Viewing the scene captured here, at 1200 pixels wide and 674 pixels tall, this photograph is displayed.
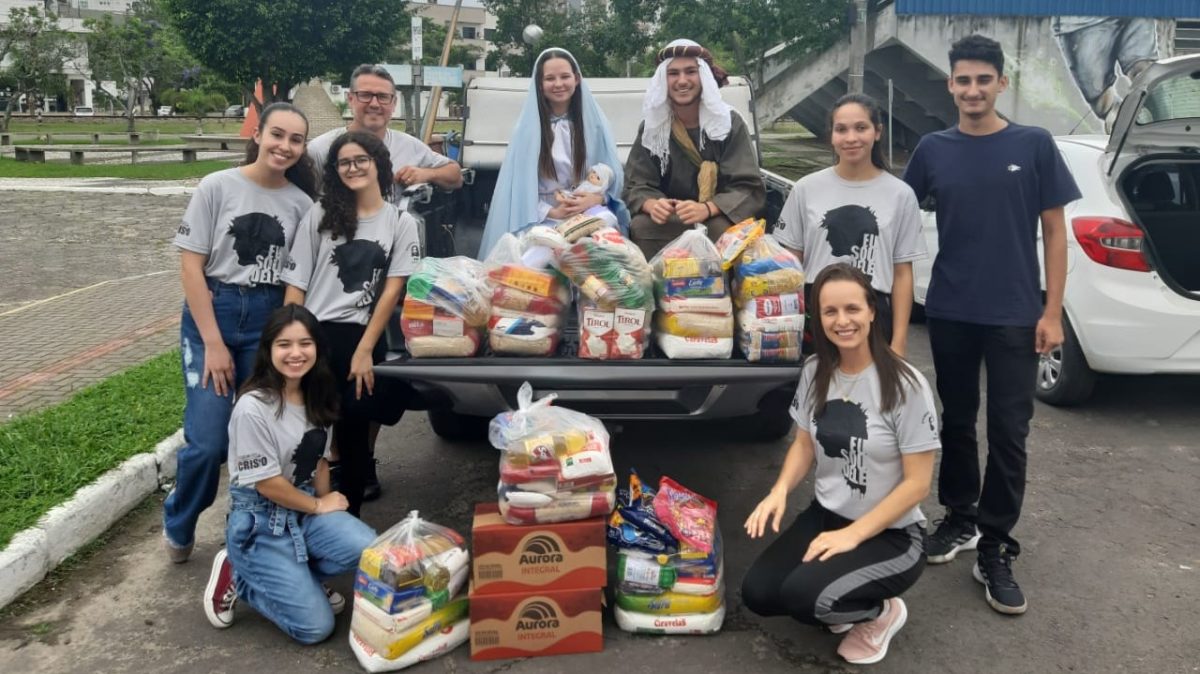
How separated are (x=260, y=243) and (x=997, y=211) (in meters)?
2.59

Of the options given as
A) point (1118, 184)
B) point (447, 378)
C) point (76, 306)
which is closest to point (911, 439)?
point (447, 378)

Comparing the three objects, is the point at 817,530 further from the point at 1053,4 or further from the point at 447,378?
the point at 1053,4

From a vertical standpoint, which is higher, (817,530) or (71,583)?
(817,530)

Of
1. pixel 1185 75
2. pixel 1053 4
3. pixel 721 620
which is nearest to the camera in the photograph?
pixel 721 620

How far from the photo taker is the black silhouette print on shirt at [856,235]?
346cm

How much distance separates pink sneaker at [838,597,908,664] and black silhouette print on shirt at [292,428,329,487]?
181 centimetres

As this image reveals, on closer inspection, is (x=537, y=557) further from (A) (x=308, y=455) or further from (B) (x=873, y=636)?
(B) (x=873, y=636)

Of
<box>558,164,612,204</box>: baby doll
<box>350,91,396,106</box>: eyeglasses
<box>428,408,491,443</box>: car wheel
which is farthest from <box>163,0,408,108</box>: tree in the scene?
<box>558,164,612,204</box>: baby doll

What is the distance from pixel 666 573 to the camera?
3.15 meters

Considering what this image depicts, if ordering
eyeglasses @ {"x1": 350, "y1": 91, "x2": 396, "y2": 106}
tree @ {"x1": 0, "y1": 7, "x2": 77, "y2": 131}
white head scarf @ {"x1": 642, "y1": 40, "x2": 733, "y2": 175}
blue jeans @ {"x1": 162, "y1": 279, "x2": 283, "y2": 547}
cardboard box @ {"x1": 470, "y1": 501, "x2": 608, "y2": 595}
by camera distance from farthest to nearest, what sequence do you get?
tree @ {"x1": 0, "y1": 7, "x2": 77, "y2": 131}, eyeglasses @ {"x1": 350, "y1": 91, "x2": 396, "y2": 106}, white head scarf @ {"x1": 642, "y1": 40, "x2": 733, "y2": 175}, blue jeans @ {"x1": 162, "y1": 279, "x2": 283, "y2": 547}, cardboard box @ {"x1": 470, "y1": 501, "x2": 608, "y2": 595}

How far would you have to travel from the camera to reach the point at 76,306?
26.8 ft

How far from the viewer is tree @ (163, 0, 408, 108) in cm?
2569

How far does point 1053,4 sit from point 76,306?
58.8 feet

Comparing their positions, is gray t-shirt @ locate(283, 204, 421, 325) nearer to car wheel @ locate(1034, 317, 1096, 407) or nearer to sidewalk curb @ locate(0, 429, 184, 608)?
sidewalk curb @ locate(0, 429, 184, 608)
